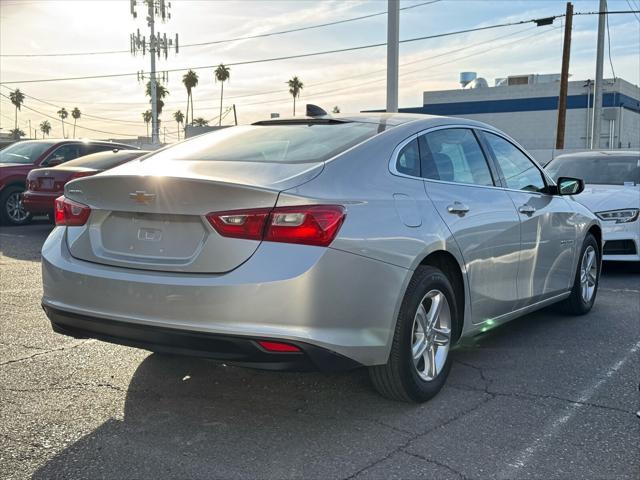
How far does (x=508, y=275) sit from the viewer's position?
4.59 metres

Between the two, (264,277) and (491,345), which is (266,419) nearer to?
(264,277)

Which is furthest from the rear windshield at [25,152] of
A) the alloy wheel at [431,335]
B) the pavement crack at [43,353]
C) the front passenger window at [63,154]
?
the alloy wheel at [431,335]

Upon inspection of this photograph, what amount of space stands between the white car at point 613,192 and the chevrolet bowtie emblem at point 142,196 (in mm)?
6458

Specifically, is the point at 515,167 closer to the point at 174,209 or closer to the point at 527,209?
the point at 527,209

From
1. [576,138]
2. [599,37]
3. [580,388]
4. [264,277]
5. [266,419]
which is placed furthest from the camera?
[576,138]

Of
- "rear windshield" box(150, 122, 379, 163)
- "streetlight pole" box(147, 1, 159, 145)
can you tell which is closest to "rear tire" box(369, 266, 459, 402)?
"rear windshield" box(150, 122, 379, 163)

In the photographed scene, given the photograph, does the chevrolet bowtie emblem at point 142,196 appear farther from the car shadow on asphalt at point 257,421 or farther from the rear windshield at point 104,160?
the rear windshield at point 104,160

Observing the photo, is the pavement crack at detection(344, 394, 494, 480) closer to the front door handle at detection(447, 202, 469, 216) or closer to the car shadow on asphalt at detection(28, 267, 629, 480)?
the car shadow on asphalt at detection(28, 267, 629, 480)

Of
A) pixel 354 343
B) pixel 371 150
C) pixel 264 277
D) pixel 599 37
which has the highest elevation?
pixel 599 37

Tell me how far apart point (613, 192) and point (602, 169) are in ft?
3.46

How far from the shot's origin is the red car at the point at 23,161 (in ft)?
39.3

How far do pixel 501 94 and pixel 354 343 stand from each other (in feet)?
178

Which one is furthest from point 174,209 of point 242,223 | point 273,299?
point 273,299

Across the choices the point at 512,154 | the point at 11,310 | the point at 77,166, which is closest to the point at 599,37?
the point at 77,166
